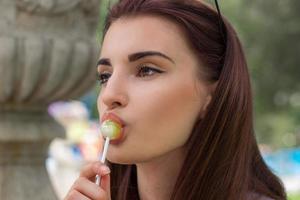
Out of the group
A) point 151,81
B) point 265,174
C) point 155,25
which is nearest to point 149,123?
point 151,81

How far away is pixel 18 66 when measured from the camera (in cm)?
241

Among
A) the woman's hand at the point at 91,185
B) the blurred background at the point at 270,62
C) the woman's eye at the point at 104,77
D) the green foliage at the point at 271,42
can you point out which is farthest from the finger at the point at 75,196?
the green foliage at the point at 271,42

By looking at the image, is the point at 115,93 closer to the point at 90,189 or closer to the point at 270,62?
the point at 90,189

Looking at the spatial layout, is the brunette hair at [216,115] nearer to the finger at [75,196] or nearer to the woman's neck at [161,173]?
the woman's neck at [161,173]

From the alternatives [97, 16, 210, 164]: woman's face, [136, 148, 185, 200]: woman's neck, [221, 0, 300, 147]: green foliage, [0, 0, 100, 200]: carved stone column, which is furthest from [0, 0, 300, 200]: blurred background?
[97, 16, 210, 164]: woman's face

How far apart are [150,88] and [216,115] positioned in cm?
15

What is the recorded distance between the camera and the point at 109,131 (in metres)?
1.38

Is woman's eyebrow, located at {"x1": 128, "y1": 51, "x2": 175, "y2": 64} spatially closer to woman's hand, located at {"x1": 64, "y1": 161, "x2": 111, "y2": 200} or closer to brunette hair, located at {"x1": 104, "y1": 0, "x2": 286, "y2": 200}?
brunette hair, located at {"x1": 104, "y1": 0, "x2": 286, "y2": 200}

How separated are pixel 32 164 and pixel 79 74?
0.37 metres

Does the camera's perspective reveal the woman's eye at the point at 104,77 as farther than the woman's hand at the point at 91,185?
Yes

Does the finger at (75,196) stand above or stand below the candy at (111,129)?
below

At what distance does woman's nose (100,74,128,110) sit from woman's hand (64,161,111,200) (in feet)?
0.37

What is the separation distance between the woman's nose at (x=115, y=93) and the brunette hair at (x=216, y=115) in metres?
0.15

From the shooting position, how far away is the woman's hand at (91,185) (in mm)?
1367
